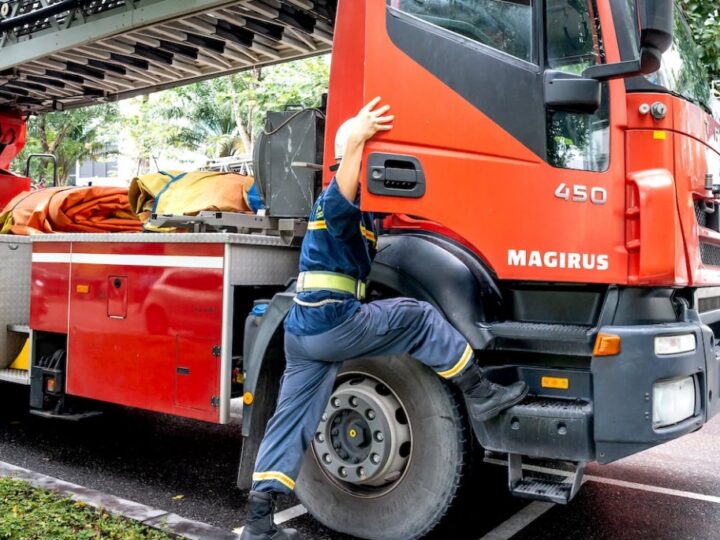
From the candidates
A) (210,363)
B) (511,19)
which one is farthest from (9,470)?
(511,19)

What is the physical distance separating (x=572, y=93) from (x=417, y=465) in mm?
1800

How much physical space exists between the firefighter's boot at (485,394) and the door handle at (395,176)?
2.69 ft

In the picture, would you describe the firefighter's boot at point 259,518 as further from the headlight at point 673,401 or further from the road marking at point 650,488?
the road marking at point 650,488

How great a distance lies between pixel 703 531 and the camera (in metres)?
4.16

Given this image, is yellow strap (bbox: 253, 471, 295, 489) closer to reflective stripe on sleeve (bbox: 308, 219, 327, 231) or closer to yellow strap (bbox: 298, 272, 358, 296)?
yellow strap (bbox: 298, 272, 358, 296)

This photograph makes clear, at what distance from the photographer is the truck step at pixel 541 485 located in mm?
3230

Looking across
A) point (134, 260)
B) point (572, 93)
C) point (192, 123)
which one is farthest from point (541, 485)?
point (192, 123)

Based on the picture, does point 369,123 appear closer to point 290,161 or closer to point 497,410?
point 290,161

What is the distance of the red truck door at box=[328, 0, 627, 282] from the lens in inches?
131

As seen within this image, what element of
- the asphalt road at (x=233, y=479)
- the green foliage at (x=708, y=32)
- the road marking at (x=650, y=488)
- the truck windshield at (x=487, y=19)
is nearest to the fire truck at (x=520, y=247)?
the truck windshield at (x=487, y=19)

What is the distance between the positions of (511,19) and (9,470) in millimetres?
3871

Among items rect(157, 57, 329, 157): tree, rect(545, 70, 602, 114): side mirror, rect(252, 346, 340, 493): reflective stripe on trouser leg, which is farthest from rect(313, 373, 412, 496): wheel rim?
rect(157, 57, 329, 157): tree

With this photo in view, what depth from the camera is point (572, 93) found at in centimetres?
323

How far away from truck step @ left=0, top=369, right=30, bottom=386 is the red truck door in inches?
131
